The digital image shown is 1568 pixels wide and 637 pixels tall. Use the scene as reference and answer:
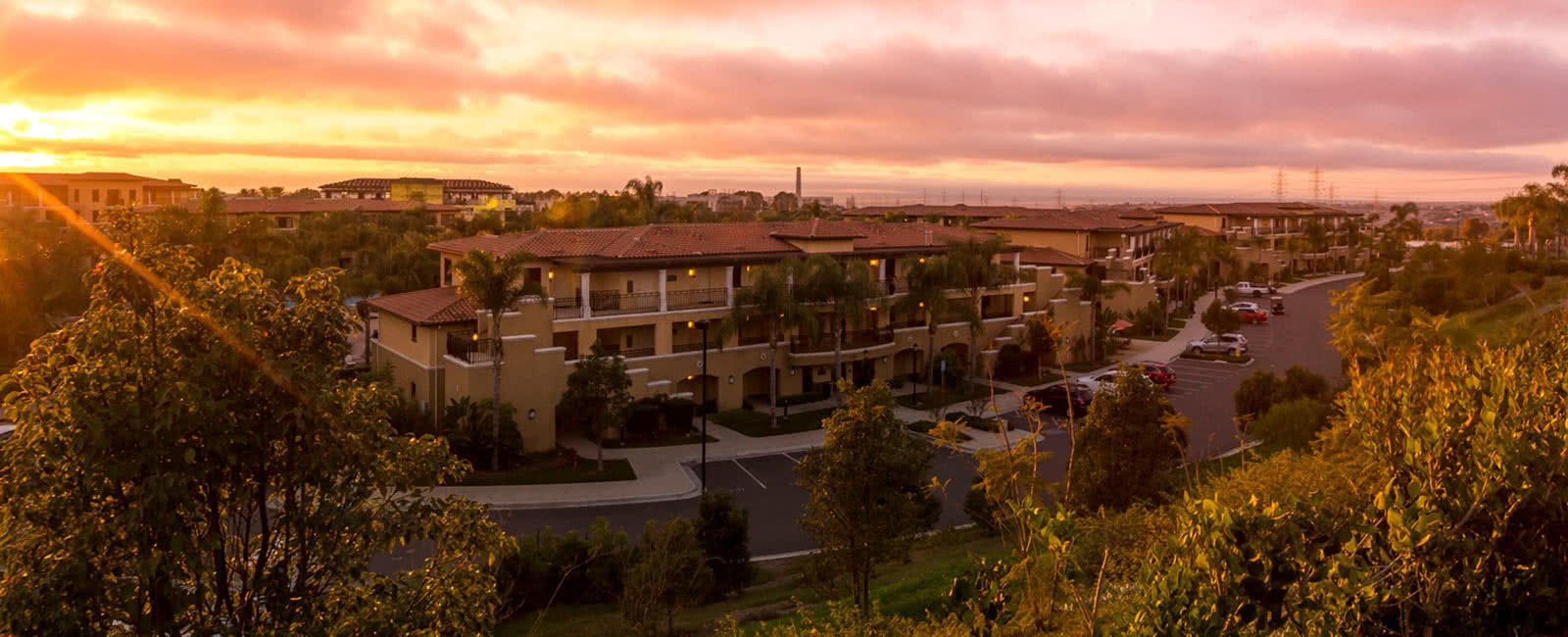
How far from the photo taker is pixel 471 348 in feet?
116

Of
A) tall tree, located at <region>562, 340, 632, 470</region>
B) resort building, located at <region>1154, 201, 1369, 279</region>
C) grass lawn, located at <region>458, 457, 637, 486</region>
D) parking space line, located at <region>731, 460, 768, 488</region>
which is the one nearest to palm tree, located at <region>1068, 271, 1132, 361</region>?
parking space line, located at <region>731, 460, 768, 488</region>

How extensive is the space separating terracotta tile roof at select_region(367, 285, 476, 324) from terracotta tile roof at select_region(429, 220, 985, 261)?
2.44 metres

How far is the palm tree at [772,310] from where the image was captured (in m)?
40.8

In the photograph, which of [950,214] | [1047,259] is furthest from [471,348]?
[950,214]

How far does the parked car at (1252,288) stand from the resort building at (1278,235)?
756 cm

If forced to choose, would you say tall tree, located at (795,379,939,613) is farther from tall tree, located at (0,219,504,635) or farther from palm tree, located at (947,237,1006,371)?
palm tree, located at (947,237,1006,371)

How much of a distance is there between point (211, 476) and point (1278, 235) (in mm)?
129948

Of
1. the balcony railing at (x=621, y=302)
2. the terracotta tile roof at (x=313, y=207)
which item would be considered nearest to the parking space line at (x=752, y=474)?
the balcony railing at (x=621, y=302)

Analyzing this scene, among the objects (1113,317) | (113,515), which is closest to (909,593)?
(113,515)

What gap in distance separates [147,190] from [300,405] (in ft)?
418

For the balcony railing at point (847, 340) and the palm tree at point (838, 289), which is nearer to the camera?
the palm tree at point (838, 289)

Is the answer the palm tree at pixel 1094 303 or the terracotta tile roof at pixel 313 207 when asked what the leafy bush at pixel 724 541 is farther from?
the terracotta tile roof at pixel 313 207

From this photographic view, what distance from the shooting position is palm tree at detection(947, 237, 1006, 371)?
4759 centimetres

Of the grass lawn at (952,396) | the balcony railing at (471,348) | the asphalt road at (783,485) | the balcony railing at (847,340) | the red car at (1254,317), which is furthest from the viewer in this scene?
the red car at (1254,317)
